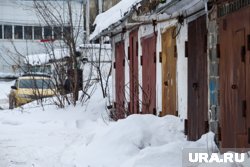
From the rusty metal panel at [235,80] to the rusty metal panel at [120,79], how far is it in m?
6.12

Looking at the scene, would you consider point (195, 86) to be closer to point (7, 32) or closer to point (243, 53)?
point (243, 53)

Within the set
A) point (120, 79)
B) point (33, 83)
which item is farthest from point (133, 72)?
point (33, 83)

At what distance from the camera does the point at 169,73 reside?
9.91m

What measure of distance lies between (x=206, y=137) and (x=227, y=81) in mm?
947

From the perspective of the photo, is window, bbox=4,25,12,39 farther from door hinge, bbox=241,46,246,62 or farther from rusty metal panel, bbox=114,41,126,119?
door hinge, bbox=241,46,246,62

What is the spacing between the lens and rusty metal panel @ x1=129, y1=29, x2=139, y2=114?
12.5m

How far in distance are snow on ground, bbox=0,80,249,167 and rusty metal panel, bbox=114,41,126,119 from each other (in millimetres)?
859

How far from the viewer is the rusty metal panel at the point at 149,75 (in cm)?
1102

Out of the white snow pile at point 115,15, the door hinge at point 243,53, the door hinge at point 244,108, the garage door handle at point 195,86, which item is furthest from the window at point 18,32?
the door hinge at point 244,108

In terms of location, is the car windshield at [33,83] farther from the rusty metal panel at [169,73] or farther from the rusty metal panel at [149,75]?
the rusty metal panel at [169,73]

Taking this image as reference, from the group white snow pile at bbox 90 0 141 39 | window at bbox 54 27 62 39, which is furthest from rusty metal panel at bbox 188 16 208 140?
window at bbox 54 27 62 39

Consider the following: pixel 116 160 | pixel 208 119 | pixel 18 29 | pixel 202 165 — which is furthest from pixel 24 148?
pixel 18 29

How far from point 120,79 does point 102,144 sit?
6250mm

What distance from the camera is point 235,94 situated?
701 centimetres
